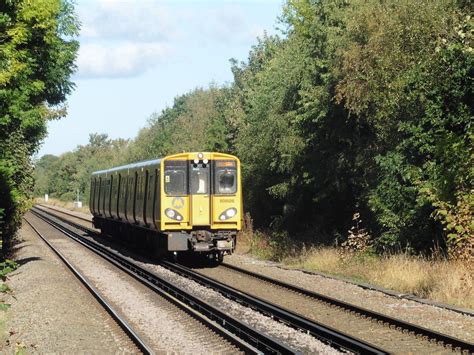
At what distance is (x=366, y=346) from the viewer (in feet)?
30.6

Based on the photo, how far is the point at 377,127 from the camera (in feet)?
→ 64.8

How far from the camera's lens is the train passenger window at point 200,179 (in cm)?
2067

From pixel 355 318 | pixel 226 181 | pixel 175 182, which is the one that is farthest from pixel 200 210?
pixel 355 318

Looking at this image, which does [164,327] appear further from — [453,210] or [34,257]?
[34,257]

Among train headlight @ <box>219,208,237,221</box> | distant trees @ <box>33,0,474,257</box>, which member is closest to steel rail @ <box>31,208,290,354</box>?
train headlight @ <box>219,208,237,221</box>

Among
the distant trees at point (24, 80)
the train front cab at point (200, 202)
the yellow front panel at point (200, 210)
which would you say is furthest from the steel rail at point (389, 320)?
the distant trees at point (24, 80)

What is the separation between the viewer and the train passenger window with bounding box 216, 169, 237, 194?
68.3 ft

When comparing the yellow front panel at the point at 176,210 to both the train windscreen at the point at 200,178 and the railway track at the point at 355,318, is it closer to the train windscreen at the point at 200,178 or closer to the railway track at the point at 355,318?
the train windscreen at the point at 200,178

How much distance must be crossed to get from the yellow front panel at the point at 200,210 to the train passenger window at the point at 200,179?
0.67 ft

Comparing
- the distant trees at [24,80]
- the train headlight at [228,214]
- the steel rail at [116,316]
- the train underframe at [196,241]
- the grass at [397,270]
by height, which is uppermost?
the distant trees at [24,80]

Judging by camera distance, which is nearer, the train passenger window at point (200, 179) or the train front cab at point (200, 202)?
the train front cab at point (200, 202)

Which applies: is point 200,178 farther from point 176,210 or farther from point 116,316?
point 116,316

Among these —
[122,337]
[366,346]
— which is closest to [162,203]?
[122,337]

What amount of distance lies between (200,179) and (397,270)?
7056 mm
